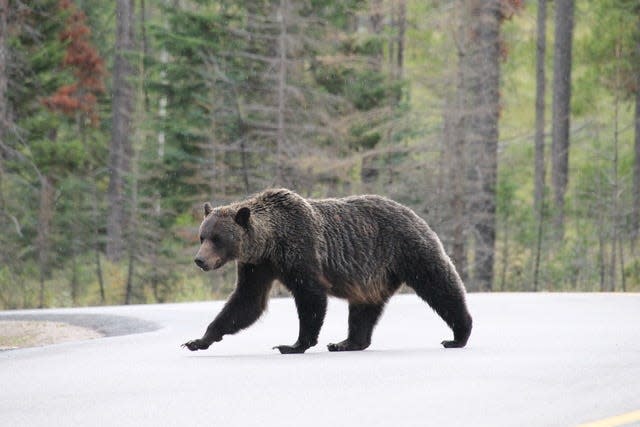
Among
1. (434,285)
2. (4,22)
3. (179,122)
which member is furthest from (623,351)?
(179,122)

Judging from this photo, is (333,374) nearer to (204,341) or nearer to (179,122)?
(204,341)

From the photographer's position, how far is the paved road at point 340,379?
7.59m

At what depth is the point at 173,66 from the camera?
3338 cm

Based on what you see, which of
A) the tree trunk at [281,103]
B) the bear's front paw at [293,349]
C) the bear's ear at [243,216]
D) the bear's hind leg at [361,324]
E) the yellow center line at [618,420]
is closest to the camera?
the yellow center line at [618,420]

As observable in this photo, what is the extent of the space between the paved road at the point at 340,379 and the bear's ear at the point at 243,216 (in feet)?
3.76

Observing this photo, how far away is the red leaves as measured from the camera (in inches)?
1622

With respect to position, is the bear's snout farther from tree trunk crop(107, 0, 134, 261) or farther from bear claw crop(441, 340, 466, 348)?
tree trunk crop(107, 0, 134, 261)

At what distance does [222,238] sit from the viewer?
1086 centimetres

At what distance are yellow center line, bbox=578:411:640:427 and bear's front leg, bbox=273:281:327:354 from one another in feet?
12.1

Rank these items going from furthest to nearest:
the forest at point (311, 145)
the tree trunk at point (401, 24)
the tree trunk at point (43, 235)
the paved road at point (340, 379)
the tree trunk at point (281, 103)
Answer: the tree trunk at point (401, 24), the tree trunk at point (281, 103), the forest at point (311, 145), the tree trunk at point (43, 235), the paved road at point (340, 379)

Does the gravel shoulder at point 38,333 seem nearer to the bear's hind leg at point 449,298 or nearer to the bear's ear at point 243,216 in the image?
the bear's ear at point 243,216

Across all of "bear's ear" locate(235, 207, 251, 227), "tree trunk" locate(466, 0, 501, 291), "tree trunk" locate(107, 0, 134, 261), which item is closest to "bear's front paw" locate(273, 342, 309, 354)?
"bear's ear" locate(235, 207, 251, 227)

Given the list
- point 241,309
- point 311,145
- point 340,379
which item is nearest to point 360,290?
point 241,309

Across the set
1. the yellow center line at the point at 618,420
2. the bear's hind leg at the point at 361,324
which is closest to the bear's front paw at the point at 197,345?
the bear's hind leg at the point at 361,324
